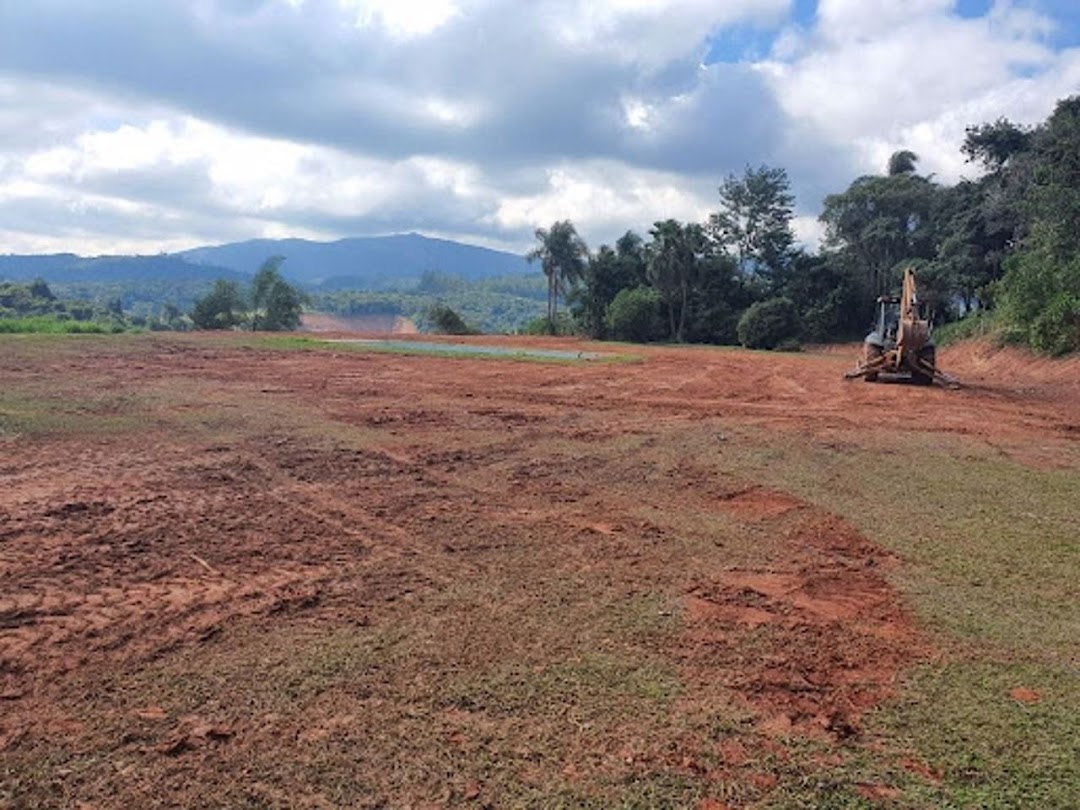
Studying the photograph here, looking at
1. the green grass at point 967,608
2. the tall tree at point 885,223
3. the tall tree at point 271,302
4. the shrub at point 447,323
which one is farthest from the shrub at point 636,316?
the green grass at point 967,608

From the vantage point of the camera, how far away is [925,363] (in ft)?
69.7

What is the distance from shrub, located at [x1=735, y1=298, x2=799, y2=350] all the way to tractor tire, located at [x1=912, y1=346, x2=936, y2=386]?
2570 cm

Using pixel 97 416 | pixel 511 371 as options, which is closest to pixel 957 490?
pixel 97 416

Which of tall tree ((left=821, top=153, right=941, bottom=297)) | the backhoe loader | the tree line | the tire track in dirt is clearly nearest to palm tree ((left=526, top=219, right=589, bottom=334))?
the tree line

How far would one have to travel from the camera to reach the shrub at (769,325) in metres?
47.1

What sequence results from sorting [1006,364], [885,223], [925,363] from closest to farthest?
1. [925,363]
2. [1006,364]
3. [885,223]

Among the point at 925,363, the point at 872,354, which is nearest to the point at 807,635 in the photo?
the point at 925,363

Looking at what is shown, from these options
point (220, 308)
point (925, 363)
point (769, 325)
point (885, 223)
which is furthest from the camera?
point (220, 308)

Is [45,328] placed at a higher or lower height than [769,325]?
lower

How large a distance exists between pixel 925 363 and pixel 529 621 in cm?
1900

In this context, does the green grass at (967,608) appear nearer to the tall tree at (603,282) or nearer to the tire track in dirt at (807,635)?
the tire track in dirt at (807,635)

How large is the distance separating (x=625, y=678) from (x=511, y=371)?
20.4 metres

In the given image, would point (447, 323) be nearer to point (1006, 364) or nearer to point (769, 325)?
point (769, 325)

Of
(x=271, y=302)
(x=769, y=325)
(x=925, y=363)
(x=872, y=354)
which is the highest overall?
(x=271, y=302)
